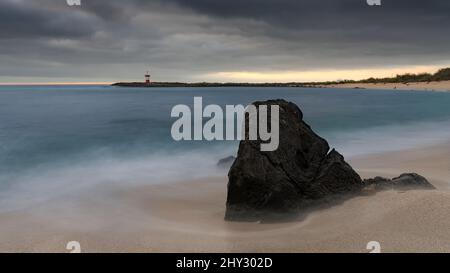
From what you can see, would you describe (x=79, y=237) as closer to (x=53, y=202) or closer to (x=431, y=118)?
(x=53, y=202)

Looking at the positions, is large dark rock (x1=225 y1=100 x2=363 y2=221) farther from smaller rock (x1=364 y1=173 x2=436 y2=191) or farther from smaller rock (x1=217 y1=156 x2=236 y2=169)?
smaller rock (x1=217 y1=156 x2=236 y2=169)

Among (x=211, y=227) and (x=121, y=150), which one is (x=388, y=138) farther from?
(x=211, y=227)

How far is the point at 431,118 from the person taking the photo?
3850 centimetres

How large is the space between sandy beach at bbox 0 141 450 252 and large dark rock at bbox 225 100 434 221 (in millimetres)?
384

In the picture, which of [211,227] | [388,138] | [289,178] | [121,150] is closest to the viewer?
[211,227]

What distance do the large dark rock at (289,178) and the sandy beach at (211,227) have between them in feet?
1.26

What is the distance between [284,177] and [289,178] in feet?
0.85

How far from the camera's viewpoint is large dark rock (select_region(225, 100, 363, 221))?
8.76m

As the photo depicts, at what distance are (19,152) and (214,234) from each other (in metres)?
14.8

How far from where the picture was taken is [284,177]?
8906 millimetres

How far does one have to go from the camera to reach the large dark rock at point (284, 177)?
8.76m

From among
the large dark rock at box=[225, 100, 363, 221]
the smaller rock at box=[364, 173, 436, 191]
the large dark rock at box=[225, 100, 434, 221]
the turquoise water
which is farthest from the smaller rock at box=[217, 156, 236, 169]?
the smaller rock at box=[364, 173, 436, 191]

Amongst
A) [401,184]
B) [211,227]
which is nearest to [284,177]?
[211,227]
